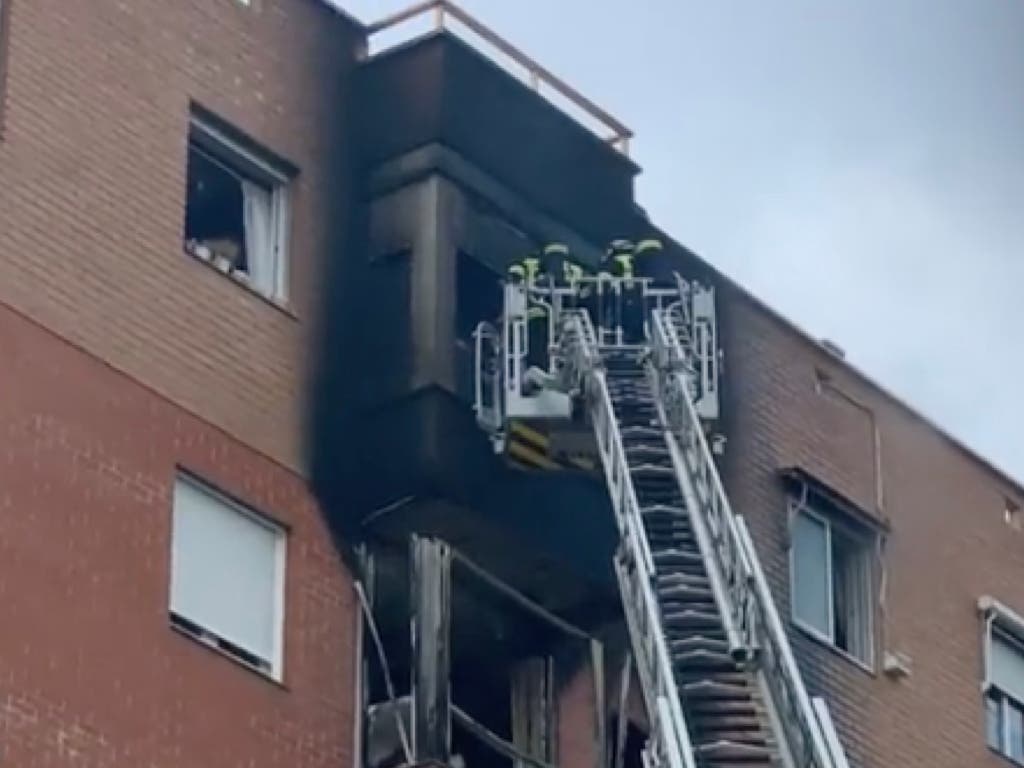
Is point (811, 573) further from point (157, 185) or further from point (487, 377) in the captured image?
point (157, 185)

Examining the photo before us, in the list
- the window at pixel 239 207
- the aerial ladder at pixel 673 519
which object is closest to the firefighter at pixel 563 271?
the aerial ladder at pixel 673 519

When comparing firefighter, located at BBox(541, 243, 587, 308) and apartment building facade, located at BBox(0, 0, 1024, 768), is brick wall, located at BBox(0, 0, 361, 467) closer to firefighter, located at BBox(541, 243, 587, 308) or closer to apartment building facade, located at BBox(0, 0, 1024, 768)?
apartment building facade, located at BBox(0, 0, 1024, 768)

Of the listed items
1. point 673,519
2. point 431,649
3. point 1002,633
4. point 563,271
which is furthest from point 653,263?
point 1002,633

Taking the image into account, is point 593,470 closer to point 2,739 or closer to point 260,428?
point 260,428

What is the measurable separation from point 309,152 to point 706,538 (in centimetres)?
448

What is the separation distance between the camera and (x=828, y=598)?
104ft

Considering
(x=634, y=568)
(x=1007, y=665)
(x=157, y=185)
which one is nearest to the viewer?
(x=634, y=568)

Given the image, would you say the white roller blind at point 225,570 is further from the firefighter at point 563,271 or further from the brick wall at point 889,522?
the brick wall at point 889,522

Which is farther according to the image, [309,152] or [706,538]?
[309,152]

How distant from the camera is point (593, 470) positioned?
92.0 ft

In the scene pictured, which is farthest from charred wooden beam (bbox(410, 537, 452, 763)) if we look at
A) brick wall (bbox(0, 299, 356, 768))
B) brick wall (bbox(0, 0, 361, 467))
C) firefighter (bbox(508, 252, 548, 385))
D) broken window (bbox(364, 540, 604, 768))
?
firefighter (bbox(508, 252, 548, 385))

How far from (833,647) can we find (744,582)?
6.87 metres

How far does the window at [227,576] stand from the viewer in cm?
2516

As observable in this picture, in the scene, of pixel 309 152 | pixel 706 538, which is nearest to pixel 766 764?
pixel 706 538
